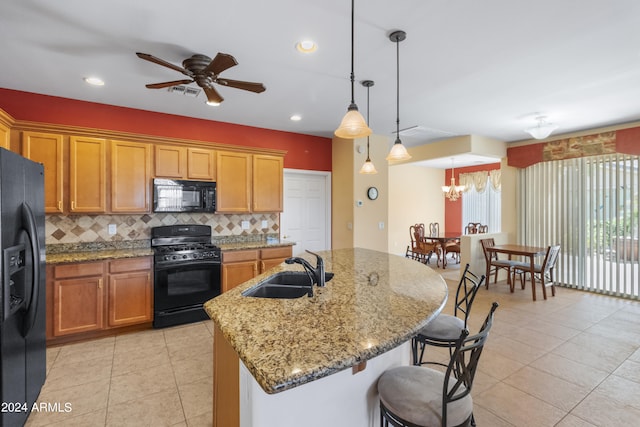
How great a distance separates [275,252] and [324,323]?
308 centimetres

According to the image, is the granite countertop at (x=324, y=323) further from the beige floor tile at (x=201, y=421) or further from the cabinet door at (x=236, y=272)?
the cabinet door at (x=236, y=272)

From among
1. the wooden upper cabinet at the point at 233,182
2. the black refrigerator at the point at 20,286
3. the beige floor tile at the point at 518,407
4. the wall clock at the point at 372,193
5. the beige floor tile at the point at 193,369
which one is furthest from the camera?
the wall clock at the point at 372,193

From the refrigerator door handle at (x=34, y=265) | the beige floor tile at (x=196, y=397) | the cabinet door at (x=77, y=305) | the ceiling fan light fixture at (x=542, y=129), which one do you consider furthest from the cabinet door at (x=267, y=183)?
the ceiling fan light fixture at (x=542, y=129)

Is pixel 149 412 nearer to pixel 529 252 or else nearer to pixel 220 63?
pixel 220 63

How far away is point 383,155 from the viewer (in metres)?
5.45

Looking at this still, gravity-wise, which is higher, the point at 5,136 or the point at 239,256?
the point at 5,136

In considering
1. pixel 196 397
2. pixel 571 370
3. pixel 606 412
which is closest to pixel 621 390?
pixel 571 370

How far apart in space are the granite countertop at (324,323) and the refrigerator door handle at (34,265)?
131 centimetres

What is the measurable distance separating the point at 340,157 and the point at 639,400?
4299 millimetres

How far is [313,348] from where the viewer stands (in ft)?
3.39

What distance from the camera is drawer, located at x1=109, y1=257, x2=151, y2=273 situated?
3.27 m

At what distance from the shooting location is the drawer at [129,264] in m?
3.27

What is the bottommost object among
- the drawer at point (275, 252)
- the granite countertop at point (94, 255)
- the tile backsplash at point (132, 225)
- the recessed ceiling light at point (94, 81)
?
the drawer at point (275, 252)

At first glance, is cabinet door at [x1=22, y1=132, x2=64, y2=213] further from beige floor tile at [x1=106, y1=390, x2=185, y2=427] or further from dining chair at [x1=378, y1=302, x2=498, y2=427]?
dining chair at [x1=378, y1=302, x2=498, y2=427]
